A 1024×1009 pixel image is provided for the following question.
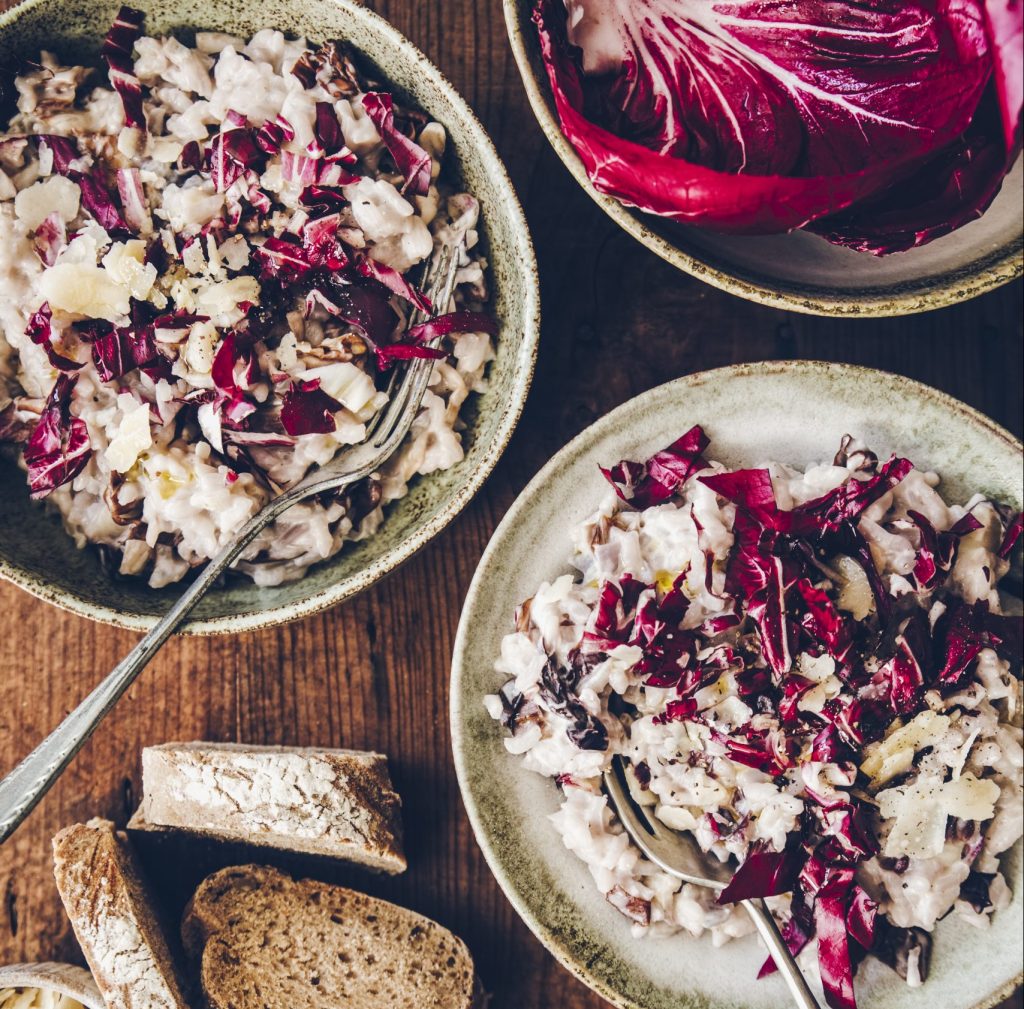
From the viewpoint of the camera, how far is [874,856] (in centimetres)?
211

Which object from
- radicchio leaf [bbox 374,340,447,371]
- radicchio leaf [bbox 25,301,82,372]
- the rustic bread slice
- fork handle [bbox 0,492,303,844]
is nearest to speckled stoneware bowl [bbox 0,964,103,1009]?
the rustic bread slice

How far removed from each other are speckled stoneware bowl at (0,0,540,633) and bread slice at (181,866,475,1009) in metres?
0.78

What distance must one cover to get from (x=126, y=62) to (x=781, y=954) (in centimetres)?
234

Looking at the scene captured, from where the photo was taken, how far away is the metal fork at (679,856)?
2.09 metres

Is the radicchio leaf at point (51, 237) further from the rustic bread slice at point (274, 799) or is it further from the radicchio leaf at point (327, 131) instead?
the rustic bread slice at point (274, 799)

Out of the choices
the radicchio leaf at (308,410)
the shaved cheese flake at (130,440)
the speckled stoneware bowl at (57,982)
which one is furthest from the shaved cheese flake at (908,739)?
the speckled stoneware bowl at (57,982)

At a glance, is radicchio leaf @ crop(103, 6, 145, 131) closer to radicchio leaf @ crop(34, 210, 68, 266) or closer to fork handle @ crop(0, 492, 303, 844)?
radicchio leaf @ crop(34, 210, 68, 266)

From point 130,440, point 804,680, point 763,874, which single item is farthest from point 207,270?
point 763,874

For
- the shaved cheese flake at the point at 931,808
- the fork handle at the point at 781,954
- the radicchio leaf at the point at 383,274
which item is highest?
the radicchio leaf at the point at 383,274

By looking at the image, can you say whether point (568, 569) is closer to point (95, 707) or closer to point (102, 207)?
point (95, 707)

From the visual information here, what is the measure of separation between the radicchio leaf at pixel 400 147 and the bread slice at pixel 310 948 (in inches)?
66.4

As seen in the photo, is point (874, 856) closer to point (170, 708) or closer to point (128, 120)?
point (170, 708)

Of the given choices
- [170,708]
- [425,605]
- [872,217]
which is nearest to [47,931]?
[170,708]

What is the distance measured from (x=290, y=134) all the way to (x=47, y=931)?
80.5 inches
